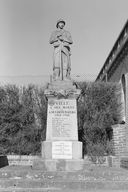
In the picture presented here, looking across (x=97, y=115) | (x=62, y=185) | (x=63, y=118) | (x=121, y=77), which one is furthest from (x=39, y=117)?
(x=62, y=185)

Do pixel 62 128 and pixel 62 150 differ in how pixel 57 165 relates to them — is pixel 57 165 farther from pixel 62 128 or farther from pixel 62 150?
pixel 62 128

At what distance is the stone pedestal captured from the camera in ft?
31.5

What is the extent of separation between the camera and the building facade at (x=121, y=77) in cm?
1508

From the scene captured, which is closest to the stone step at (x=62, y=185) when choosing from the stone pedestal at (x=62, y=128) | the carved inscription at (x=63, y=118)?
the stone pedestal at (x=62, y=128)

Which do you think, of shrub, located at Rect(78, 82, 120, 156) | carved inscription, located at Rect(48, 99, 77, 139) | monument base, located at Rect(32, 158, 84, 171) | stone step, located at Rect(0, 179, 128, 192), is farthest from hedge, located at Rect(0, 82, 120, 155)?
stone step, located at Rect(0, 179, 128, 192)

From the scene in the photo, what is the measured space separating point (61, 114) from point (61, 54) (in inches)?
92.4

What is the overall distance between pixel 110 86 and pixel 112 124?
2.74 metres

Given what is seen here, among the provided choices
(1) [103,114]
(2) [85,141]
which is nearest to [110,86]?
(1) [103,114]

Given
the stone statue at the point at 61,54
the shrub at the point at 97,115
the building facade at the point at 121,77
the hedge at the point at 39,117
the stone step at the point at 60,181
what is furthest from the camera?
the hedge at the point at 39,117

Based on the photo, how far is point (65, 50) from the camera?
35.4 ft

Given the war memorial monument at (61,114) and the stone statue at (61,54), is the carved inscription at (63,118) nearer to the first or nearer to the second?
the war memorial monument at (61,114)

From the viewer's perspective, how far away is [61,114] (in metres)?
10.1

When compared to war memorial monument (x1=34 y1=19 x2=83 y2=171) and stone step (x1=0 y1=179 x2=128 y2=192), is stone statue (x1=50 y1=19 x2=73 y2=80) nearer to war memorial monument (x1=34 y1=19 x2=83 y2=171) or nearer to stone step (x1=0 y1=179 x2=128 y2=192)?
war memorial monument (x1=34 y1=19 x2=83 y2=171)

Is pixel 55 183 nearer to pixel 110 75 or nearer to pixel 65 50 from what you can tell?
pixel 65 50
